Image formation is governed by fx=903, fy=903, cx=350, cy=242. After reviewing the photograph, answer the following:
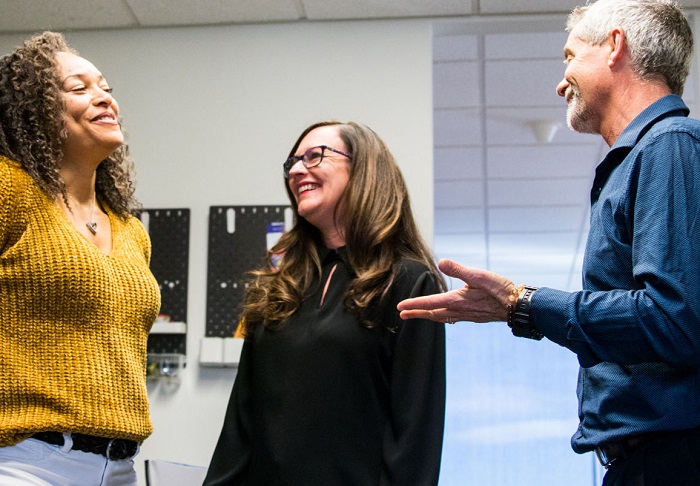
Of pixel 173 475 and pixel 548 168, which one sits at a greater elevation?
pixel 548 168

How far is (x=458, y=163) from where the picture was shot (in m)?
5.69

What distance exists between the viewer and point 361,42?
374cm

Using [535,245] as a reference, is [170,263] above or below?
below

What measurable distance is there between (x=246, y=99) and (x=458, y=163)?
7.39 ft

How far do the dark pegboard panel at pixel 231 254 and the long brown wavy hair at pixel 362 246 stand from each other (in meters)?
1.18

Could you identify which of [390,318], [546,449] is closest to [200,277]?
[390,318]

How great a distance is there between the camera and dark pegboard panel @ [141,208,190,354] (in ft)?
11.4

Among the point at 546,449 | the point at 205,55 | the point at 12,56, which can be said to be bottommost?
the point at 546,449

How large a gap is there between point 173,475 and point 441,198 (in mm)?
4120

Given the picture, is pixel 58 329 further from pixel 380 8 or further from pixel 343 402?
pixel 380 8

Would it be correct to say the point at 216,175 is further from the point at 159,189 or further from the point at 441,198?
the point at 441,198

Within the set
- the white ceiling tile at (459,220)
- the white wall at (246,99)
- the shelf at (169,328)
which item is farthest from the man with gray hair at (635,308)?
the white ceiling tile at (459,220)

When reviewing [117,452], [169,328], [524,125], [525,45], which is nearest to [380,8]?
[525,45]

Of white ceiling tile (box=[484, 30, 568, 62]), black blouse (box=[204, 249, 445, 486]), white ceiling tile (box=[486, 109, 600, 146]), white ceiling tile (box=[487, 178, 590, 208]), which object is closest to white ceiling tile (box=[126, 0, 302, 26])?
white ceiling tile (box=[484, 30, 568, 62])
